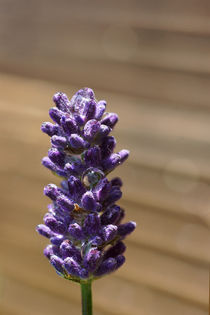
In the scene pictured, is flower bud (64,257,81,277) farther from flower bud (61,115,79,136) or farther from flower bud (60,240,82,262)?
flower bud (61,115,79,136)

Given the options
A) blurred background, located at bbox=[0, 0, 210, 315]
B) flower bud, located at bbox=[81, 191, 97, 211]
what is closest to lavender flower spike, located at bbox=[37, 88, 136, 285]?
flower bud, located at bbox=[81, 191, 97, 211]

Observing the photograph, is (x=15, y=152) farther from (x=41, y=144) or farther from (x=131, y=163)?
(x=131, y=163)

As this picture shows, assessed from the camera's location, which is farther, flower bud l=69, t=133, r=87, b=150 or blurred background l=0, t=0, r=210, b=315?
blurred background l=0, t=0, r=210, b=315

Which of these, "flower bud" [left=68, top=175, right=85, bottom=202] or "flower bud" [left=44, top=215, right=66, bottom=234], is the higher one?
"flower bud" [left=68, top=175, right=85, bottom=202]

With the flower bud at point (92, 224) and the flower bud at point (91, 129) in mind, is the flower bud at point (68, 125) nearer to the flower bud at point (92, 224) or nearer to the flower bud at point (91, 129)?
the flower bud at point (91, 129)

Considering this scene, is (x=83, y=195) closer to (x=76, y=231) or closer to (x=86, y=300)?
(x=76, y=231)

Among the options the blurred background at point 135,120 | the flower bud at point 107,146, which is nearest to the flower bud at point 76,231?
the flower bud at point 107,146
